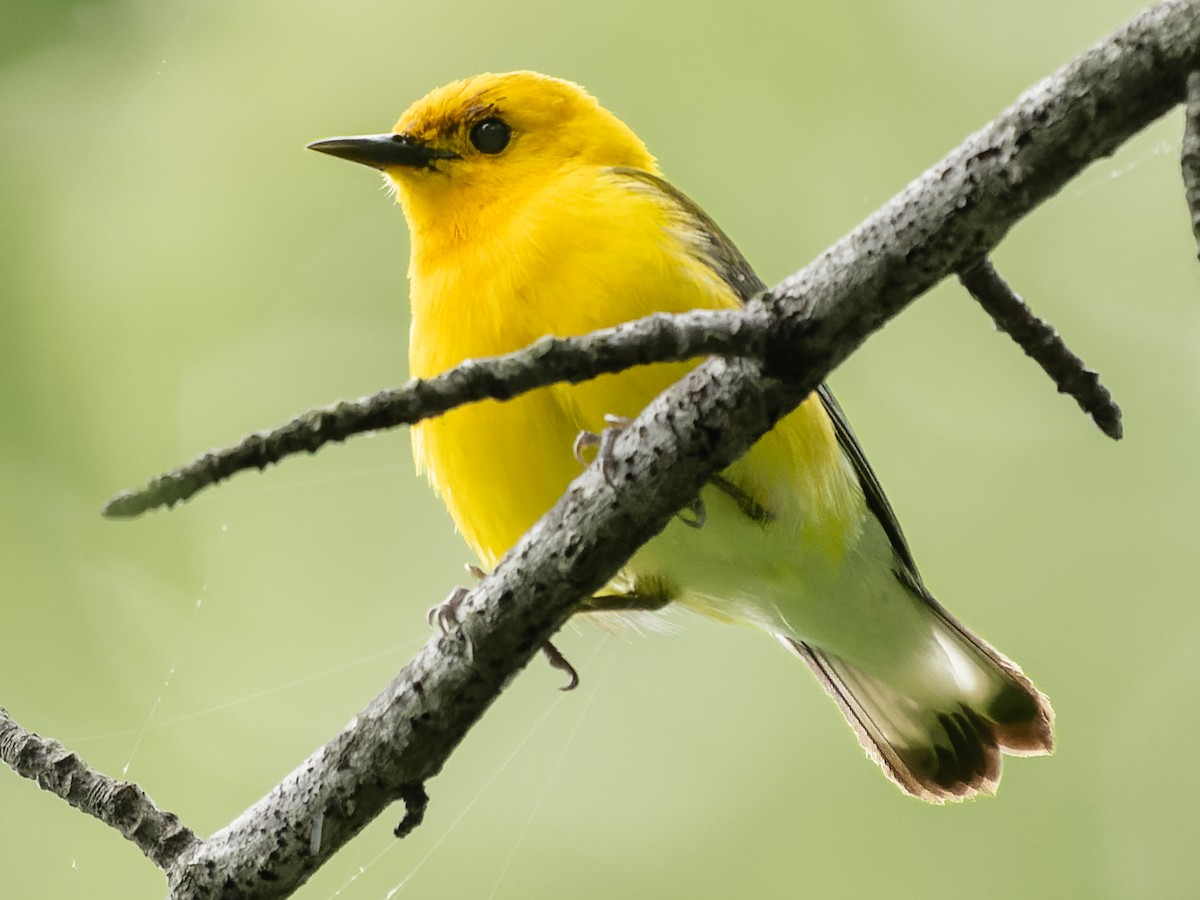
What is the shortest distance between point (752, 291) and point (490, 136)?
102cm

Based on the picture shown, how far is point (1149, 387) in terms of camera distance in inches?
234

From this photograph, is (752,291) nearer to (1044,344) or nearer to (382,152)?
(382,152)

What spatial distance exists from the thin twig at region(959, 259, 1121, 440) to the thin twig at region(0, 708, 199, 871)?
1991 mm

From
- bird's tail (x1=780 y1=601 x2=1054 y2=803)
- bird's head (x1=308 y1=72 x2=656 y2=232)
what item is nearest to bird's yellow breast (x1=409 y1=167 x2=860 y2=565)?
bird's head (x1=308 y1=72 x2=656 y2=232)

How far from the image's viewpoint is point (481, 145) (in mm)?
Result: 4230

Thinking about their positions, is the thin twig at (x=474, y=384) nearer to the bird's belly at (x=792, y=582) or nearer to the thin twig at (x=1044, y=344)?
the thin twig at (x=1044, y=344)

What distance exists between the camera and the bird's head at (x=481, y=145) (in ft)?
13.3

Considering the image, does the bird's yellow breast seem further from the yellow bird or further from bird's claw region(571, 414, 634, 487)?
bird's claw region(571, 414, 634, 487)

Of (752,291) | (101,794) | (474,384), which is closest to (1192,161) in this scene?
(474,384)

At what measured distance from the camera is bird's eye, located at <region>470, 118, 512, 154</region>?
166 inches

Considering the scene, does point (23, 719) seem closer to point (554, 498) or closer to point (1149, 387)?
point (554, 498)

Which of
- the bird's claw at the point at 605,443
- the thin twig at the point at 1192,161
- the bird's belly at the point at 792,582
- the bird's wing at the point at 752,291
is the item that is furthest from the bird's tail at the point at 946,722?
the thin twig at the point at 1192,161

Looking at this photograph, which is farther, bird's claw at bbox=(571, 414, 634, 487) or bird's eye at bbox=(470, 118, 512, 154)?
bird's eye at bbox=(470, 118, 512, 154)

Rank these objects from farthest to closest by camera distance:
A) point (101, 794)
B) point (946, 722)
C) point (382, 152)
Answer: point (946, 722) < point (382, 152) < point (101, 794)
